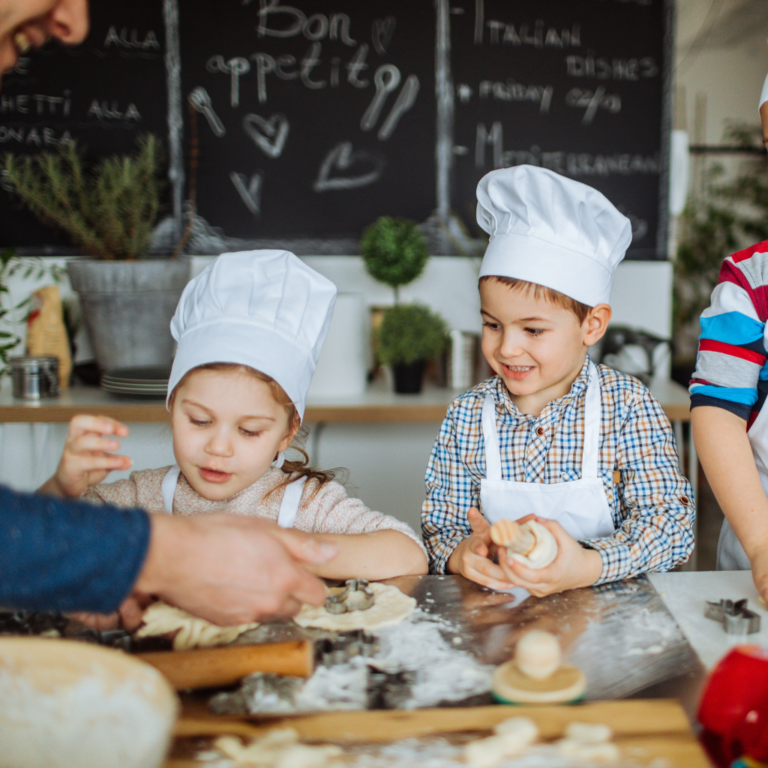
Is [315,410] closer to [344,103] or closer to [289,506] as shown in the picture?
[289,506]

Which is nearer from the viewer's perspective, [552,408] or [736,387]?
[736,387]

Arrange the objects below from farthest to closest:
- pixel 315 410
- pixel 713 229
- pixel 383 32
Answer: pixel 713 229 < pixel 383 32 < pixel 315 410

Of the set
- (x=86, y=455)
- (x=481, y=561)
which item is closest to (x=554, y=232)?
(x=481, y=561)

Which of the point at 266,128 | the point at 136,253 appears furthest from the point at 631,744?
the point at 266,128

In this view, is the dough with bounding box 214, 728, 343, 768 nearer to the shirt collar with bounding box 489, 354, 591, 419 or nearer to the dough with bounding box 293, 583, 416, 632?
the dough with bounding box 293, 583, 416, 632

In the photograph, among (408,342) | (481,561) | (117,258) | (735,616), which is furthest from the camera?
(117,258)

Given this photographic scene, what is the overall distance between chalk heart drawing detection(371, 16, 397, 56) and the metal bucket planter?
3.12 feet

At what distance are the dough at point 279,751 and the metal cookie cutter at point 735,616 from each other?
0.47 metres

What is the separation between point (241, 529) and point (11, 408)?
5.30 feet

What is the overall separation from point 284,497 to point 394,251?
1.28 meters

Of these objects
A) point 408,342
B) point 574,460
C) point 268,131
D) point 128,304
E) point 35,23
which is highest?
point 268,131

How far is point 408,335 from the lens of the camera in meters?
2.23

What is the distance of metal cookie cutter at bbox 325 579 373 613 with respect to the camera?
892 mm

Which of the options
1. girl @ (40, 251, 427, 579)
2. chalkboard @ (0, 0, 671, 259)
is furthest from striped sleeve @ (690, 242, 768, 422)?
chalkboard @ (0, 0, 671, 259)
